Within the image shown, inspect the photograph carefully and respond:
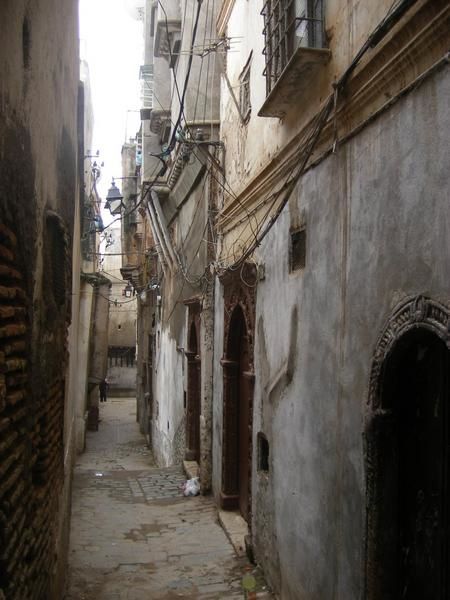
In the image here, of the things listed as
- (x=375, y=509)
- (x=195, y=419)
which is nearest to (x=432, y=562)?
(x=375, y=509)

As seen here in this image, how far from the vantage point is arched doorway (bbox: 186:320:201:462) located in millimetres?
11797

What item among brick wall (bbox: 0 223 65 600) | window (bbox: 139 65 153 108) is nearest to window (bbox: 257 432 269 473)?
brick wall (bbox: 0 223 65 600)

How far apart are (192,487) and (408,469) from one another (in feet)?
22.7

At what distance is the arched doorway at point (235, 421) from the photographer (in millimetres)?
8672

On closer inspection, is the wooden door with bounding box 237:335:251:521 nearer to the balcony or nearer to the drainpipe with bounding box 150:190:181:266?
the balcony

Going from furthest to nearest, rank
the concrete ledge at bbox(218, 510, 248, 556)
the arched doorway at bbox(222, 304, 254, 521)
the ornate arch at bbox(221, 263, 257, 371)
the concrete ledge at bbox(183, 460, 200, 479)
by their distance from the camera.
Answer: the concrete ledge at bbox(183, 460, 200, 479) < the arched doorway at bbox(222, 304, 254, 521) < the concrete ledge at bbox(218, 510, 248, 556) < the ornate arch at bbox(221, 263, 257, 371)

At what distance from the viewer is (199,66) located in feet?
35.7

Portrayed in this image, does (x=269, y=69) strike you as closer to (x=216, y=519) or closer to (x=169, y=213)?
(x=216, y=519)

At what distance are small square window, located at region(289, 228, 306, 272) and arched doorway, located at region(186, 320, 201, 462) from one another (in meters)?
5.99

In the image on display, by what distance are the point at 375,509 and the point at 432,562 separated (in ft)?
1.49

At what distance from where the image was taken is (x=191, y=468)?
11.3 meters

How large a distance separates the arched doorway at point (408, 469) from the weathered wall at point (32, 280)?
217cm

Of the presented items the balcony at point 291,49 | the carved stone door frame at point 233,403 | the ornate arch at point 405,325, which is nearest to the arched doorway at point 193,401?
the carved stone door frame at point 233,403

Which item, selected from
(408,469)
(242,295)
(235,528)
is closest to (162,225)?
(242,295)
